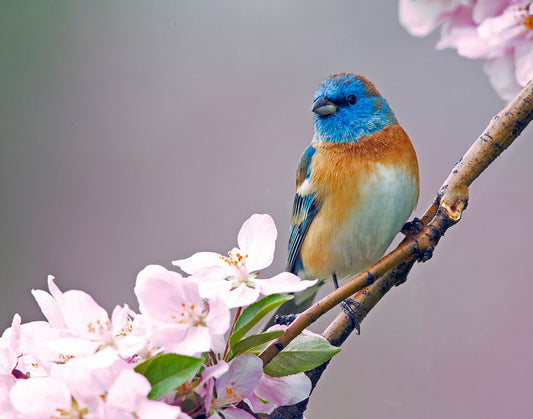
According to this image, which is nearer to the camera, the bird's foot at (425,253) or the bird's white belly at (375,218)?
the bird's foot at (425,253)

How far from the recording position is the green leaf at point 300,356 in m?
0.34

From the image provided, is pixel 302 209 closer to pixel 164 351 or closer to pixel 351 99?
pixel 351 99

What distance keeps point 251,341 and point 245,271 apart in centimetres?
4

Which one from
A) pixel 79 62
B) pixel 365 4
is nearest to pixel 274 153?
pixel 365 4

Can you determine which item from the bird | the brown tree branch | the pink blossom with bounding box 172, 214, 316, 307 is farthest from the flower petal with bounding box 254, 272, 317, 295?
the bird

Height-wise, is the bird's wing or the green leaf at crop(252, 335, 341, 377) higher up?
the bird's wing

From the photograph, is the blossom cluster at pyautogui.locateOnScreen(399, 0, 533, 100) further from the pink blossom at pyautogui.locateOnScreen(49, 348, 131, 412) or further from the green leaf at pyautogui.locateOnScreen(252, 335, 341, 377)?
the pink blossom at pyautogui.locateOnScreen(49, 348, 131, 412)

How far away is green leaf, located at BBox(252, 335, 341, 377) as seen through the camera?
340mm

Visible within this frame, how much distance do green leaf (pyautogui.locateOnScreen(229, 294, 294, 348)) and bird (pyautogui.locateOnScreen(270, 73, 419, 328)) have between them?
0.88ft

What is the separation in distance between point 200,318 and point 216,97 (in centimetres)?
71

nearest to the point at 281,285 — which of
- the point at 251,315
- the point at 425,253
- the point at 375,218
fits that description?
the point at 251,315

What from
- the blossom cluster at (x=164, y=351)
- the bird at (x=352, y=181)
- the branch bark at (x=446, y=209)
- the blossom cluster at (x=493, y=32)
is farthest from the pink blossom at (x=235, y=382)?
the blossom cluster at (x=493, y=32)

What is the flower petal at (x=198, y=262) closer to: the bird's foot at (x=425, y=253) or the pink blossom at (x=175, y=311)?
the pink blossom at (x=175, y=311)

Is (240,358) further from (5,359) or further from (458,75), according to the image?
(458,75)
